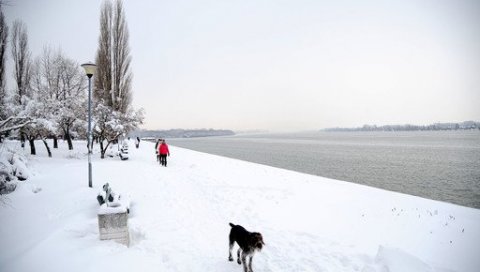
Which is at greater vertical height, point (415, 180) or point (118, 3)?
point (118, 3)

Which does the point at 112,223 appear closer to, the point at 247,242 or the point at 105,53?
the point at 247,242

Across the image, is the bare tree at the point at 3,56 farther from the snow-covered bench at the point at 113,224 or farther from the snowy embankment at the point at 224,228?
the snow-covered bench at the point at 113,224

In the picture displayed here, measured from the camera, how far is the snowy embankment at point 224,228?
5.19 meters

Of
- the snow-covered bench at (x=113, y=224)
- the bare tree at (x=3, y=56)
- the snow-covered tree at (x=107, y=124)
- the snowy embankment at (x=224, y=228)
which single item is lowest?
the snowy embankment at (x=224, y=228)

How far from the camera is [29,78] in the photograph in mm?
26922

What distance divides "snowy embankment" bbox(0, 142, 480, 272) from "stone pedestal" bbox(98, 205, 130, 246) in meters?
0.16

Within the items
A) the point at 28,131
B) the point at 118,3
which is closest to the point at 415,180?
the point at 28,131

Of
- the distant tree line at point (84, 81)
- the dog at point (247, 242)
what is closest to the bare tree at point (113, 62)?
the distant tree line at point (84, 81)

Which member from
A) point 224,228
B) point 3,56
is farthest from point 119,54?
point 224,228

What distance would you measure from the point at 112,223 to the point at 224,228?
3.05m

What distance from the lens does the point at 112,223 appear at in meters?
5.59

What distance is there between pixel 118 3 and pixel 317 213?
92.2ft

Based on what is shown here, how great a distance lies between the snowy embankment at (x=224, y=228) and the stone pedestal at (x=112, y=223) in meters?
0.16

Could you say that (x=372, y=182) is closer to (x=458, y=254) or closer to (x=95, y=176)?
(x=458, y=254)
